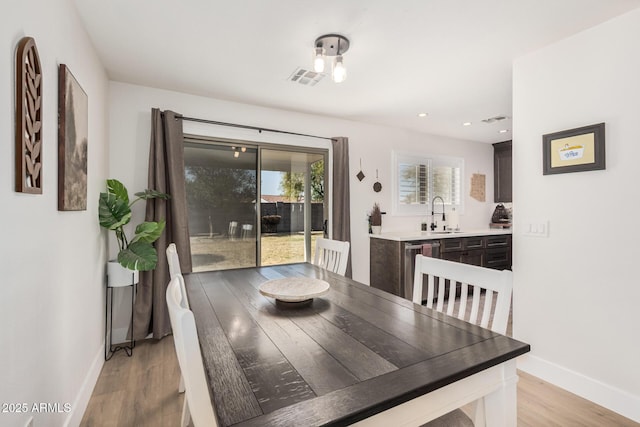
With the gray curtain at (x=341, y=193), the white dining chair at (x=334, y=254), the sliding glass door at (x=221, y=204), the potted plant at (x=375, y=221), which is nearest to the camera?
the white dining chair at (x=334, y=254)

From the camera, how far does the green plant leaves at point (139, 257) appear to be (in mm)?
2400

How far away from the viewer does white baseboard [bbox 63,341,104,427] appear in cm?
171

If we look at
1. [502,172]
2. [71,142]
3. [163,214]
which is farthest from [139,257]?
[502,172]

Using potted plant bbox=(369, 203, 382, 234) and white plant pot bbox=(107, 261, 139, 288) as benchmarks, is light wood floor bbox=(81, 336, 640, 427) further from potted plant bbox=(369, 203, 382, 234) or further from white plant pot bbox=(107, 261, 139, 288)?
potted plant bbox=(369, 203, 382, 234)

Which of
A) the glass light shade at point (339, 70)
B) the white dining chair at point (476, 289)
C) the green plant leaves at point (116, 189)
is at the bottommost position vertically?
the white dining chair at point (476, 289)

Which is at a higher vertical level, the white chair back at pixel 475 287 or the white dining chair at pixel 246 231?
the white dining chair at pixel 246 231

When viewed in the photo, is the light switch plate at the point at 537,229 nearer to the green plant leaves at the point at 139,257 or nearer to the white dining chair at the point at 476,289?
the white dining chair at the point at 476,289

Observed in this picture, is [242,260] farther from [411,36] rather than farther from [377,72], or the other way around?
[411,36]

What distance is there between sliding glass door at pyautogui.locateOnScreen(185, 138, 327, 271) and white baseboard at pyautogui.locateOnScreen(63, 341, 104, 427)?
3.94 feet

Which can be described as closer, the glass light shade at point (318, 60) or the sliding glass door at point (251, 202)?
the glass light shade at point (318, 60)

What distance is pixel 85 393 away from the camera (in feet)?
6.43

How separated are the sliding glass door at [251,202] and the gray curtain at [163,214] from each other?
0.23m

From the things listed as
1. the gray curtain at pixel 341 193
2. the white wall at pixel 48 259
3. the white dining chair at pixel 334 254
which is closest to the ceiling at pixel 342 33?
the white wall at pixel 48 259

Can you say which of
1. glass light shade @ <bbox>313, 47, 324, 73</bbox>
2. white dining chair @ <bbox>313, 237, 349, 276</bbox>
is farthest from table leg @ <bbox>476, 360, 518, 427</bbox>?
glass light shade @ <bbox>313, 47, 324, 73</bbox>
